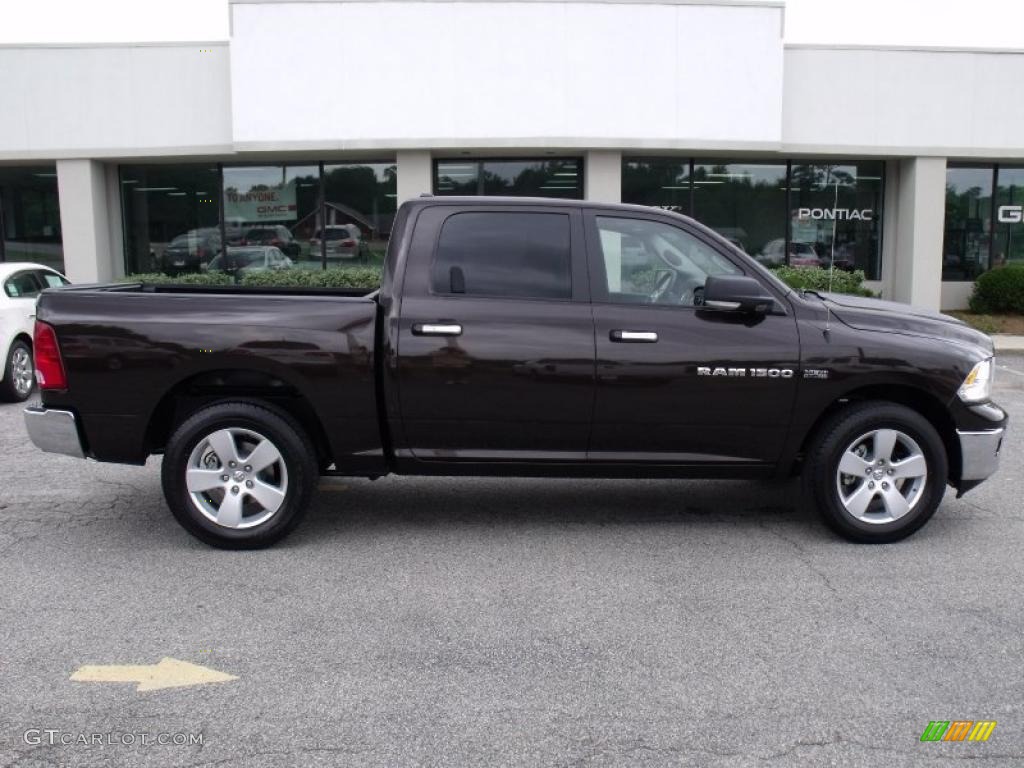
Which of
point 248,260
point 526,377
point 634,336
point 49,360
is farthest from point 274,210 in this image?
point 634,336

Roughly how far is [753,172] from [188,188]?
1180 centimetres

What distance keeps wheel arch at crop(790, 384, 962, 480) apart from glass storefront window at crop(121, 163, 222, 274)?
16.2 metres


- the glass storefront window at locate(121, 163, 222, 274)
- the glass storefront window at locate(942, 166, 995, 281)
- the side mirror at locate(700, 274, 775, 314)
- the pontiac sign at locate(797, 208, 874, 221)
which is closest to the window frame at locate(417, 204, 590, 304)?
the side mirror at locate(700, 274, 775, 314)

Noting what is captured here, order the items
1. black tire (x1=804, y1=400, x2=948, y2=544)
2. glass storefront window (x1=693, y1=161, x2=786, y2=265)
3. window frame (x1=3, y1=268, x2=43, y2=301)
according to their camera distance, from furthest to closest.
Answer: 1. glass storefront window (x1=693, y1=161, x2=786, y2=265)
2. window frame (x1=3, y1=268, x2=43, y2=301)
3. black tire (x1=804, y1=400, x2=948, y2=544)

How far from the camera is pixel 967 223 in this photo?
2027 cm

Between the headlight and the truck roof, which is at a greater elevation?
the truck roof

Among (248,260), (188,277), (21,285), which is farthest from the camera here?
(248,260)

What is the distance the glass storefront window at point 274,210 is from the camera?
19016mm

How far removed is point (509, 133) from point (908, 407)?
506 inches

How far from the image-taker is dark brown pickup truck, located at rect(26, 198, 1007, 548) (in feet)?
17.1

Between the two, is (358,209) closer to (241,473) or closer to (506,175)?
(506,175)

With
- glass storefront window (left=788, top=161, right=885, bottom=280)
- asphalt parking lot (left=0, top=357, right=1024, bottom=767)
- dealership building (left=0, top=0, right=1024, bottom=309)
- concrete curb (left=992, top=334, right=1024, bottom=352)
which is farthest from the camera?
glass storefront window (left=788, top=161, right=885, bottom=280)

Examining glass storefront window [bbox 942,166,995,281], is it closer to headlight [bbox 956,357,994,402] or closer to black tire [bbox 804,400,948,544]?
headlight [bbox 956,357,994,402]

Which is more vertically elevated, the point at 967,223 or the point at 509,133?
the point at 509,133
